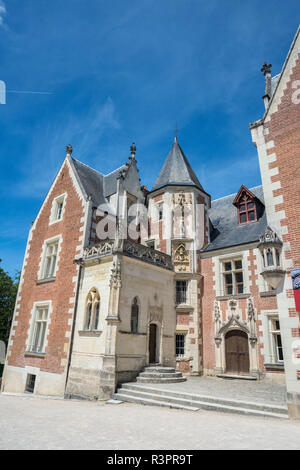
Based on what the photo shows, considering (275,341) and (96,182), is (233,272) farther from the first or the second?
(96,182)

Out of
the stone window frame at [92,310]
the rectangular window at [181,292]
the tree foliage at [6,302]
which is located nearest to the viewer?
the stone window frame at [92,310]

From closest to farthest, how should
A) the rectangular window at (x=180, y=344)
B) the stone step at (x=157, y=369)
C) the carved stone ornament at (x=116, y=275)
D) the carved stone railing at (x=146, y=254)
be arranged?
the carved stone ornament at (x=116, y=275) < the stone step at (x=157, y=369) < the carved stone railing at (x=146, y=254) < the rectangular window at (x=180, y=344)

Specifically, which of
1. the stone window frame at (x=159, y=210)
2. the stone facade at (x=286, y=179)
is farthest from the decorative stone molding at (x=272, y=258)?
the stone window frame at (x=159, y=210)

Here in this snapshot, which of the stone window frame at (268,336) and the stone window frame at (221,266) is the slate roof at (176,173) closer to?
the stone window frame at (221,266)

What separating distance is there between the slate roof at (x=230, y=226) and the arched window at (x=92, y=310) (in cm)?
751

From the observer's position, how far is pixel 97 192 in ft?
62.1

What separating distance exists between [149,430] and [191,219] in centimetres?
1338

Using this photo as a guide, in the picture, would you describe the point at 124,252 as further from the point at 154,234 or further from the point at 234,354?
the point at 234,354

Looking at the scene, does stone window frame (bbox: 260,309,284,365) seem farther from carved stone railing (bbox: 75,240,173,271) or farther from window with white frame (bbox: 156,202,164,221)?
window with white frame (bbox: 156,202,164,221)

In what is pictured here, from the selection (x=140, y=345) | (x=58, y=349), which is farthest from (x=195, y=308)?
(x=58, y=349)

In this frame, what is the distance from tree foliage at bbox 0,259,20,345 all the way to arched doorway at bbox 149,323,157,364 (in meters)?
24.1

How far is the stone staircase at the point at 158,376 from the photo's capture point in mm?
12227

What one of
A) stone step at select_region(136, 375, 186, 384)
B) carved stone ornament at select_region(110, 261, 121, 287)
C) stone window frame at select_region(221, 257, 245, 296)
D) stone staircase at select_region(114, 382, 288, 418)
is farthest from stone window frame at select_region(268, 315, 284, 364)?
carved stone ornament at select_region(110, 261, 121, 287)
